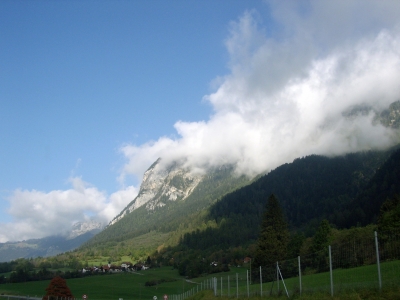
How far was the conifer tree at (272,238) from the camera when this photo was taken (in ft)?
235

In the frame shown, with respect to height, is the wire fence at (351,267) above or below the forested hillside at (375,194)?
below

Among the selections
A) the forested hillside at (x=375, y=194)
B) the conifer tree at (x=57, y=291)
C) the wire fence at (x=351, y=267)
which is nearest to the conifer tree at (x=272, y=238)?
the conifer tree at (x=57, y=291)

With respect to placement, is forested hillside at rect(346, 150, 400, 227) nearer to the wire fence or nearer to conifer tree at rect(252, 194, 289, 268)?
conifer tree at rect(252, 194, 289, 268)

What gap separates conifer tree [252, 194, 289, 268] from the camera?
235 ft

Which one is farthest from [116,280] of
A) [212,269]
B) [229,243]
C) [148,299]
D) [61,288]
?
[229,243]

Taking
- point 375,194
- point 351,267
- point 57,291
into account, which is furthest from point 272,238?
point 375,194

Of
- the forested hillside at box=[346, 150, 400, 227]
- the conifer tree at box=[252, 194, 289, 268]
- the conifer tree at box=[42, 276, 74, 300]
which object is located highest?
the forested hillside at box=[346, 150, 400, 227]

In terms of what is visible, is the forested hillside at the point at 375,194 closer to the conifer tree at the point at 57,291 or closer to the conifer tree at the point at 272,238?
the conifer tree at the point at 272,238

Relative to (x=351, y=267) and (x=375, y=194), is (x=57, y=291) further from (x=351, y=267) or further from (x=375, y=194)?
(x=375, y=194)

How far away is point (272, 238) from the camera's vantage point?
72875mm

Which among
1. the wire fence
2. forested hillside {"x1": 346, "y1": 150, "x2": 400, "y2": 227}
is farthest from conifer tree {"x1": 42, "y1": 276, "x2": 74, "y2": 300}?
forested hillside {"x1": 346, "y1": 150, "x2": 400, "y2": 227}

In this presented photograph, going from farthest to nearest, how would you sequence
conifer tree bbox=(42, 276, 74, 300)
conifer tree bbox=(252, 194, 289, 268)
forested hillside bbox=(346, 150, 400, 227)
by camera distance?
forested hillside bbox=(346, 150, 400, 227)
conifer tree bbox=(252, 194, 289, 268)
conifer tree bbox=(42, 276, 74, 300)

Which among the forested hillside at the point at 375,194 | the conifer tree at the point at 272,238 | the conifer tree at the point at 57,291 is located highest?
the forested hillside at the point at 375,194

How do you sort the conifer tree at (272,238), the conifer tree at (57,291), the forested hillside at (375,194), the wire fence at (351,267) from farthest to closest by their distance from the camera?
the forested hillside at (375,194), the conifer tree at (272,238), the conifer tree at (57,291), the wire fence at (351,267)
